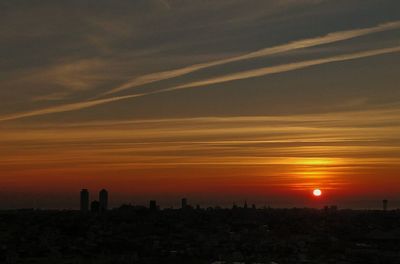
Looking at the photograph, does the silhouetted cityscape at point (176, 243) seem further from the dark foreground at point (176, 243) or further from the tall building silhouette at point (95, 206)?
the tall building silhouette at point (95, 206)

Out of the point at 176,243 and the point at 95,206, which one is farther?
the point at 95,206

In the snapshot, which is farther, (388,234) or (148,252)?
(388,234)

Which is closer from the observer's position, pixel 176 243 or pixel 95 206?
pixel 176 243

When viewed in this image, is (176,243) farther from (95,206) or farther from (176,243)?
(95,206)

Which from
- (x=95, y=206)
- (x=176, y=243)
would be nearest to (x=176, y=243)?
(x=176, y=243)

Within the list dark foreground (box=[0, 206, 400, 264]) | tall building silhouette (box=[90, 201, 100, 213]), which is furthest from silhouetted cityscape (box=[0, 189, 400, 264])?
tall building silhouette (box=[90, 201, 100, 213])

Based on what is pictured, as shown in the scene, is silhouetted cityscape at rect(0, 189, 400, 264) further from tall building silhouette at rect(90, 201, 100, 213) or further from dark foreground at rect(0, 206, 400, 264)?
tall building silhouette at rect(90, 201, 100, 213)

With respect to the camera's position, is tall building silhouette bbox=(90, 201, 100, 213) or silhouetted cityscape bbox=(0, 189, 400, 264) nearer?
silhouetted cityscape bbox=(0, 189, 400, 264)

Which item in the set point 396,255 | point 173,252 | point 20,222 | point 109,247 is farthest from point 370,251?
point 20,222

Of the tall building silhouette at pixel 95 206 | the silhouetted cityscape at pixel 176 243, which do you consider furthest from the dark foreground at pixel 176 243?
the tall building silhouette at pixel 95 206

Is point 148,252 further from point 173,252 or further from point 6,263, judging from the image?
A: point 6,263

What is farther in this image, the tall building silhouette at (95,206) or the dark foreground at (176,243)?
the tall building silhouette at (95,206)
